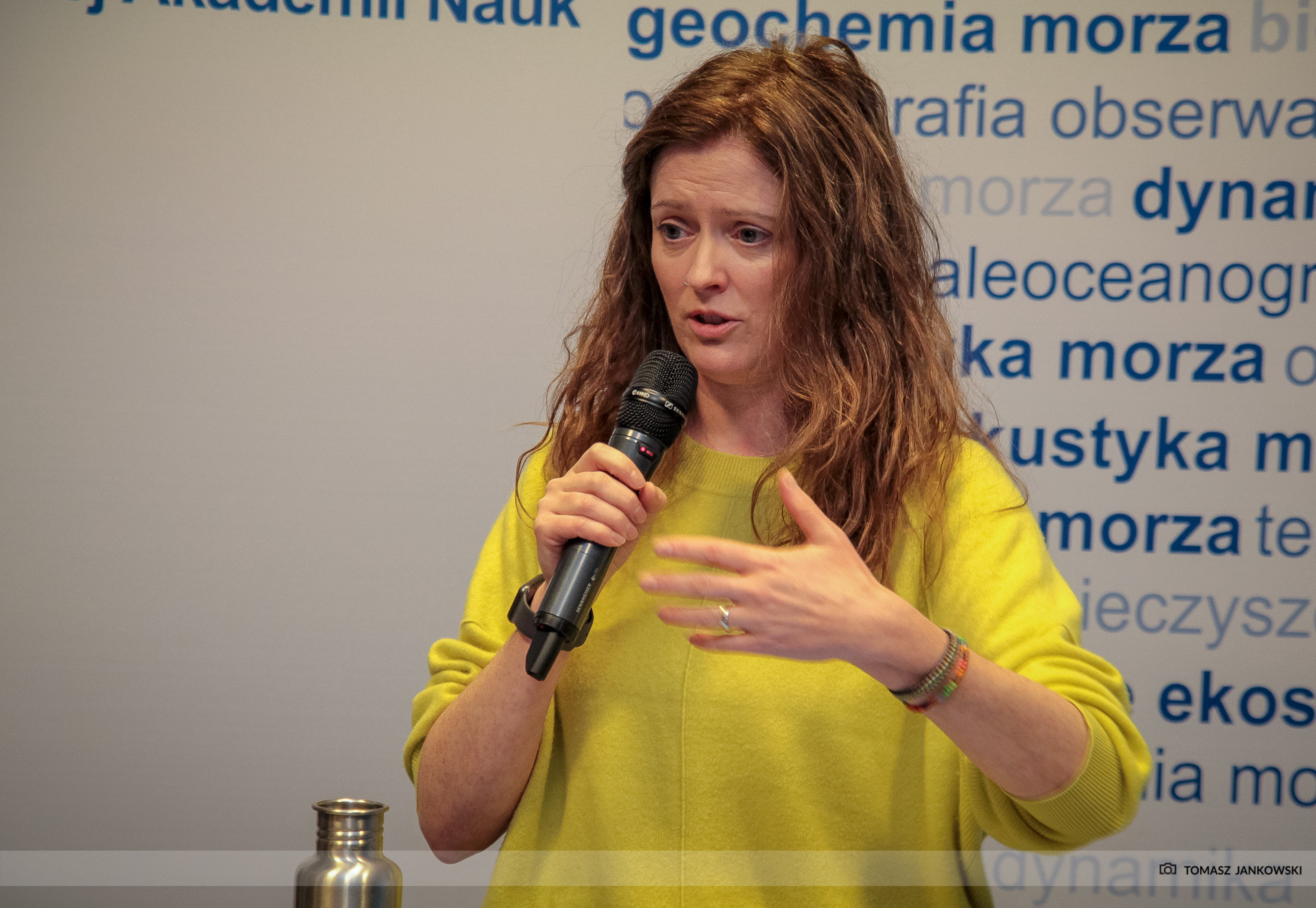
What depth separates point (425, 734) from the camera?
1422 mm

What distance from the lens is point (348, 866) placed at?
1003mm

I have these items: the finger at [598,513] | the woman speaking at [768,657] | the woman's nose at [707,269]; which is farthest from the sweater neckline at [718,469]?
the finger at [598,513]

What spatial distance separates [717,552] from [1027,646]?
1.43 ft

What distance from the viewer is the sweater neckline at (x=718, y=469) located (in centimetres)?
142

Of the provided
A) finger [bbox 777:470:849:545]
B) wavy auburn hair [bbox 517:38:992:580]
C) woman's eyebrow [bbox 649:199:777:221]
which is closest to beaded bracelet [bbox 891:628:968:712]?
finger [bbox 777:470:849:545]

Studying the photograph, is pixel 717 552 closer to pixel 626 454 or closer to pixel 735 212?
pixel 626 454

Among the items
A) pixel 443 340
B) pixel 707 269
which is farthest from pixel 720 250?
pixel 443 340

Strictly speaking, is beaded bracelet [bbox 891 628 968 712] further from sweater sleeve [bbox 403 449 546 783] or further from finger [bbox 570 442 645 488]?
sweater sleeve [bbox 403 449 546 783]

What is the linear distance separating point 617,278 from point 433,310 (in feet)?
2.63

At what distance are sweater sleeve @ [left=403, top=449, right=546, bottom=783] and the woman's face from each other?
317 millimetres

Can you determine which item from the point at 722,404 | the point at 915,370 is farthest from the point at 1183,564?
the point at 722,404

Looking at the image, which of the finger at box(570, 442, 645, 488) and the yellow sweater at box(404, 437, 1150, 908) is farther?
the yellow sweater at box(404, 437, 1150, 908)

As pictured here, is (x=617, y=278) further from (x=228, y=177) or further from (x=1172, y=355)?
(x=1172, y=355)

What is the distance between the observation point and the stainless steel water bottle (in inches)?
39.4
